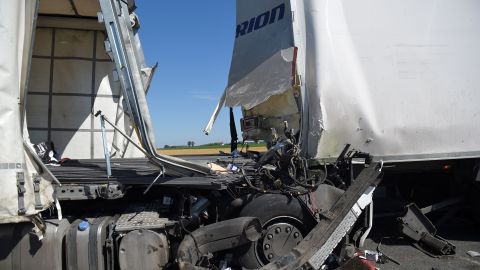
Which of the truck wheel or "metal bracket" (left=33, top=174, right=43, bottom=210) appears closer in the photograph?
"metal bracket" (left=33, top=174, right=43, bottom=210)

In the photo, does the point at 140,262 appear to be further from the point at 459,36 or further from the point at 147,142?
the point at 459,36

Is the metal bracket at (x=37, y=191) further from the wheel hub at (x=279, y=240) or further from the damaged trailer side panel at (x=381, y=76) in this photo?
the damaged trailer side panel at (x=381, y=76)

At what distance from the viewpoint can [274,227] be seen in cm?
411

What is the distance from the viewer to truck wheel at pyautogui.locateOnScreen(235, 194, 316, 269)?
407 centimetres

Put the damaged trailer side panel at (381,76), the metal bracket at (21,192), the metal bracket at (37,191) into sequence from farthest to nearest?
the damaged trailer side panel at (381,76) < the metal bracket at (37,191) < the metal bracket at (21,192)

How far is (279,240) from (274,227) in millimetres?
141

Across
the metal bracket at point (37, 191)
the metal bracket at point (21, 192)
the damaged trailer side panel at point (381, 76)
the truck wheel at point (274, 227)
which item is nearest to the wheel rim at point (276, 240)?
the truck wheel at point (274, 227)

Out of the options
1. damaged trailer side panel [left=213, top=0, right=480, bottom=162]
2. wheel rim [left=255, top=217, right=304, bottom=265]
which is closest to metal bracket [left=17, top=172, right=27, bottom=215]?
wheel rim [left=255, top=217, right=304, bottom=265]

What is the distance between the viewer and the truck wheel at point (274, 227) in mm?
4074

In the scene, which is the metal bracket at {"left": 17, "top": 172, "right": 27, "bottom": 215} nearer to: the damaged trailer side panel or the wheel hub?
the wheel hub

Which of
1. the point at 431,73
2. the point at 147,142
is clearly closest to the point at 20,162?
the point at 147,142

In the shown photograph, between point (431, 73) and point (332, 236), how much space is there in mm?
2286

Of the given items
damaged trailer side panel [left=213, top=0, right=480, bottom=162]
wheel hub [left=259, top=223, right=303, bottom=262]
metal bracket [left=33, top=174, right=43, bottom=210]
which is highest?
damaged trailer side panel [left=213, top=0, right=480, bottom=162]

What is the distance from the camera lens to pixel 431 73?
15.9 feet
